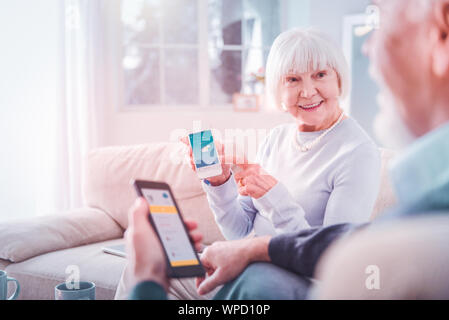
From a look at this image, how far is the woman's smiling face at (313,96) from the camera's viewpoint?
1.15 metres

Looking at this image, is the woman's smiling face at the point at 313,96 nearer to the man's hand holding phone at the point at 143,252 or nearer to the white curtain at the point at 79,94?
the man's hand holding phone at the point at 143,252

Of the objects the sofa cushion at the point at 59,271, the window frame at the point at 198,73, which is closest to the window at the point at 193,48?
the window frame at the point at 198,73

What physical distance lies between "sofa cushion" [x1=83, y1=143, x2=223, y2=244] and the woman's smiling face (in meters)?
0.61

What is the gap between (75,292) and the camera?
0.81 meters

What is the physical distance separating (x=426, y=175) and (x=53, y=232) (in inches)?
54.8

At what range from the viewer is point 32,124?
2604 mm

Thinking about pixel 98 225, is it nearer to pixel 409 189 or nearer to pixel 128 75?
pixel 409 189

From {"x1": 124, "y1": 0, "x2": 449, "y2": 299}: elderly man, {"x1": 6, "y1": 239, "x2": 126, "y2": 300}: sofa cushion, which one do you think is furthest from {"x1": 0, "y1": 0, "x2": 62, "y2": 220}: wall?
{"x1": 124, "y1": 0, "x2": 449, "y2": 299}: elderly man

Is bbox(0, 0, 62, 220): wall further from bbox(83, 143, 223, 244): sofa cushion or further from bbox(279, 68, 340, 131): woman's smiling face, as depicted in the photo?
bbox(279, 68, 340, 131): woman's smiling face

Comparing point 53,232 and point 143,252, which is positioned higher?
point 143,252

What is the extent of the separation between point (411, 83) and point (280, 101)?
711 millimetres

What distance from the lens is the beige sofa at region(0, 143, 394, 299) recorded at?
146 cm

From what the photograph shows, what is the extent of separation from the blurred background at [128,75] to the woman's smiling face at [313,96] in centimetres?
174

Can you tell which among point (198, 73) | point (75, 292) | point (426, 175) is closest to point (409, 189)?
point (426, 175)
